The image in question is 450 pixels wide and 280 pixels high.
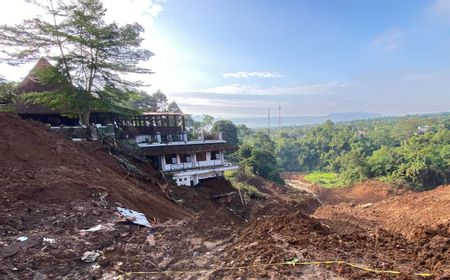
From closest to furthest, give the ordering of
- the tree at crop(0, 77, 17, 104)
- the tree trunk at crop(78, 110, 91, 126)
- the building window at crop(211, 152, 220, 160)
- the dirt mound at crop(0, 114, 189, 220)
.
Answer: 1. the dirt mound at crop(0, 114, 189, 220)
2. the tree trunk at crop(78, 110, 91, 126)
3. the tree at crop(0, 77, 17, 104)
4. the building window at crop(211, 152, 220, 160)

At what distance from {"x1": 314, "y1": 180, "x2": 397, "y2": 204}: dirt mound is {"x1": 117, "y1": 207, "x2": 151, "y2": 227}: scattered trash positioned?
950 inches

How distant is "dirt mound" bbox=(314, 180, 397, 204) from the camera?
27.0 meters

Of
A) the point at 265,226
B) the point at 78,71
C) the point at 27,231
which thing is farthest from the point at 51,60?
the point at 265,226

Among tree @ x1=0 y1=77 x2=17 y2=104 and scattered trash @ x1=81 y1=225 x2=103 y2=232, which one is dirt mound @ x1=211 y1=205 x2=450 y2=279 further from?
tree @ x1=0 y1=77 x2=17 y2=104

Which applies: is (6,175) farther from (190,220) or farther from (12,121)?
(190,220)

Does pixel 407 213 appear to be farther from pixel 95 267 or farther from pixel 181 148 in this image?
pixel 95 267

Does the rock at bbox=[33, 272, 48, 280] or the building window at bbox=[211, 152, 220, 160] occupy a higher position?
the building window at bbox=[211, 152, 220, 160]

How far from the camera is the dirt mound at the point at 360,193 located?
1065 inches

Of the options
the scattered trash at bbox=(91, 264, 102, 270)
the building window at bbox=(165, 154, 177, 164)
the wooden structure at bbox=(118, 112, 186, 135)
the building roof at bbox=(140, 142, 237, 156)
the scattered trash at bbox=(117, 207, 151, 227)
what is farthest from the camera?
the wooden structure at bbox=(118, 112, 186, 135)

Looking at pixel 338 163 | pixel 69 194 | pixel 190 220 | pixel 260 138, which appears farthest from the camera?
pixel 260 138

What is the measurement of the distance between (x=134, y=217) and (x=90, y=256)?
1.64 metres

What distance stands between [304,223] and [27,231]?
5010 millimetres

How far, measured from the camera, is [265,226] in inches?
224

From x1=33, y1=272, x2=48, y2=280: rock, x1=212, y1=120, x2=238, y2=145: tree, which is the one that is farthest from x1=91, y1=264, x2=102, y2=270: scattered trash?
x1=212, y1=120, x2=238, y2=145: tree
